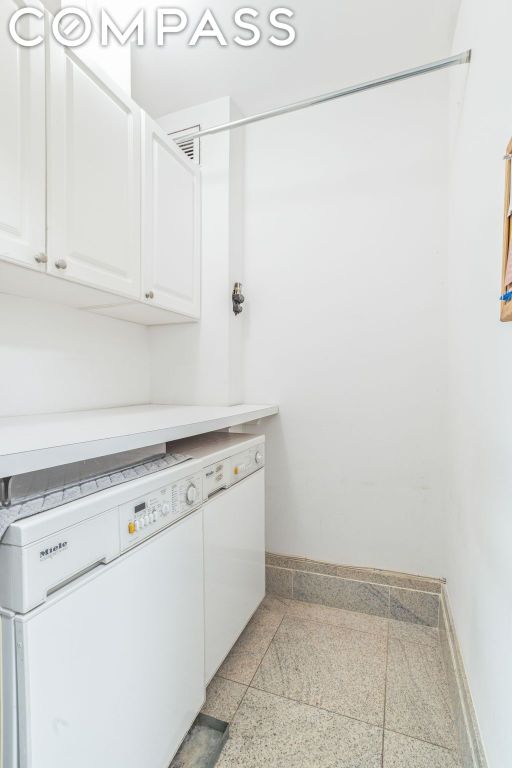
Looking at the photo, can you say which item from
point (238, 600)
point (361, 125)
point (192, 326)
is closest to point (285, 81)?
point (361, 125)

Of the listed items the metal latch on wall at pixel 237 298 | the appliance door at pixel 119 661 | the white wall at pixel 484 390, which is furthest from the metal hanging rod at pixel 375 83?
the appliance door at pixel 119 661

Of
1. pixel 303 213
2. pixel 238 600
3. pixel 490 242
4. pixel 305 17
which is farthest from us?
pixel 303 213

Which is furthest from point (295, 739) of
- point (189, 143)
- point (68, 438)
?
point (189, 143)

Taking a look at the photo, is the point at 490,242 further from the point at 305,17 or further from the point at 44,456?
the point at 305,17

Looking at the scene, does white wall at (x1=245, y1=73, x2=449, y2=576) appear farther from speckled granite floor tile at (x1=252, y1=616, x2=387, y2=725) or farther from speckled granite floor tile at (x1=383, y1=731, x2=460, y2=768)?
speckled granite floor tile at (x1=383, y1=731, x2=460, y2=768)

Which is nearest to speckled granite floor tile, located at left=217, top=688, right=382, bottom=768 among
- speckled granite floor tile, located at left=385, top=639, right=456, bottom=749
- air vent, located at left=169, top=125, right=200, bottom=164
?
speckled granite floor tile, located at left=385, top=639, right=456, bottom=749

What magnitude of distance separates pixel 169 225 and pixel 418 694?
2239mm

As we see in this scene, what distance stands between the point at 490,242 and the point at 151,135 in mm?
1490

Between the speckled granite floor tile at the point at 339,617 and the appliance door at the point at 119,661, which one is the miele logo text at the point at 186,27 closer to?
the appliance door at the point at 119,661

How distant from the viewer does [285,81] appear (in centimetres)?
191

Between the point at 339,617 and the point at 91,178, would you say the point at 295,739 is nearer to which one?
the point at 339,617

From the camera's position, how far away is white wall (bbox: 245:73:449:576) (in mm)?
1750

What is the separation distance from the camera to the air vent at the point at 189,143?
6.59ft

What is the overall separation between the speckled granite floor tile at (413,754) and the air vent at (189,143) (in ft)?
8.71
